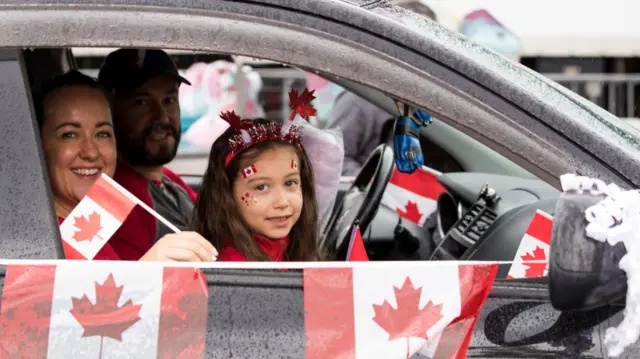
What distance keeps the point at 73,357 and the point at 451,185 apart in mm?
1758

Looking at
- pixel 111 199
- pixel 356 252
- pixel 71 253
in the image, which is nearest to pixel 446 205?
pixel 356 252

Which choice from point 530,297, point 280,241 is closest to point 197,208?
point 280,241

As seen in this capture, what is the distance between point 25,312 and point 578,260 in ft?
3.02

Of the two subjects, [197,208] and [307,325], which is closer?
[307,325]

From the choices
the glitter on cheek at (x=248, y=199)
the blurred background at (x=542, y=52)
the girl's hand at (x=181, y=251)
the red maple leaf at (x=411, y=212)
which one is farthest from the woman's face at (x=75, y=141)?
the blurred background at (x=542, y=52)

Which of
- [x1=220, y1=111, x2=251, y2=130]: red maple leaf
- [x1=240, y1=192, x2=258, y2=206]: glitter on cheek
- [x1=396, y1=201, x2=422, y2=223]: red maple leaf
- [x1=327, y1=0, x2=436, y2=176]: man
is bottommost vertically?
[x1=240, y1=192, x2=258, y2=206]: glitter on cheek

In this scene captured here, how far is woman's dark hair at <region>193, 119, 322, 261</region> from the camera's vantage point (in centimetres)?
256

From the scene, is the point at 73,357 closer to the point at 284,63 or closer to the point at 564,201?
the point at 284,63

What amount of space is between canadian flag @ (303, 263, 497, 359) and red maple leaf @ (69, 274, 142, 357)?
30 centimetres

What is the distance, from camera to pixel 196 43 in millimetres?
1920

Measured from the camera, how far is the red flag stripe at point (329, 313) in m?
1.92

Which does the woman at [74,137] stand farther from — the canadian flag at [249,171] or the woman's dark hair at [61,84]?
the canadian flag at [249,171]

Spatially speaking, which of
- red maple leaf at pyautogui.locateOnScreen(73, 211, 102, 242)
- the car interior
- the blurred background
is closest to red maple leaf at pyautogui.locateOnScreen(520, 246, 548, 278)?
the car interior

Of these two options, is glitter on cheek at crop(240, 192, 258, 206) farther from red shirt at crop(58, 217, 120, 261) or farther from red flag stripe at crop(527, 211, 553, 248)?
red flag stripe at crop(527, 211, 553, 248)
